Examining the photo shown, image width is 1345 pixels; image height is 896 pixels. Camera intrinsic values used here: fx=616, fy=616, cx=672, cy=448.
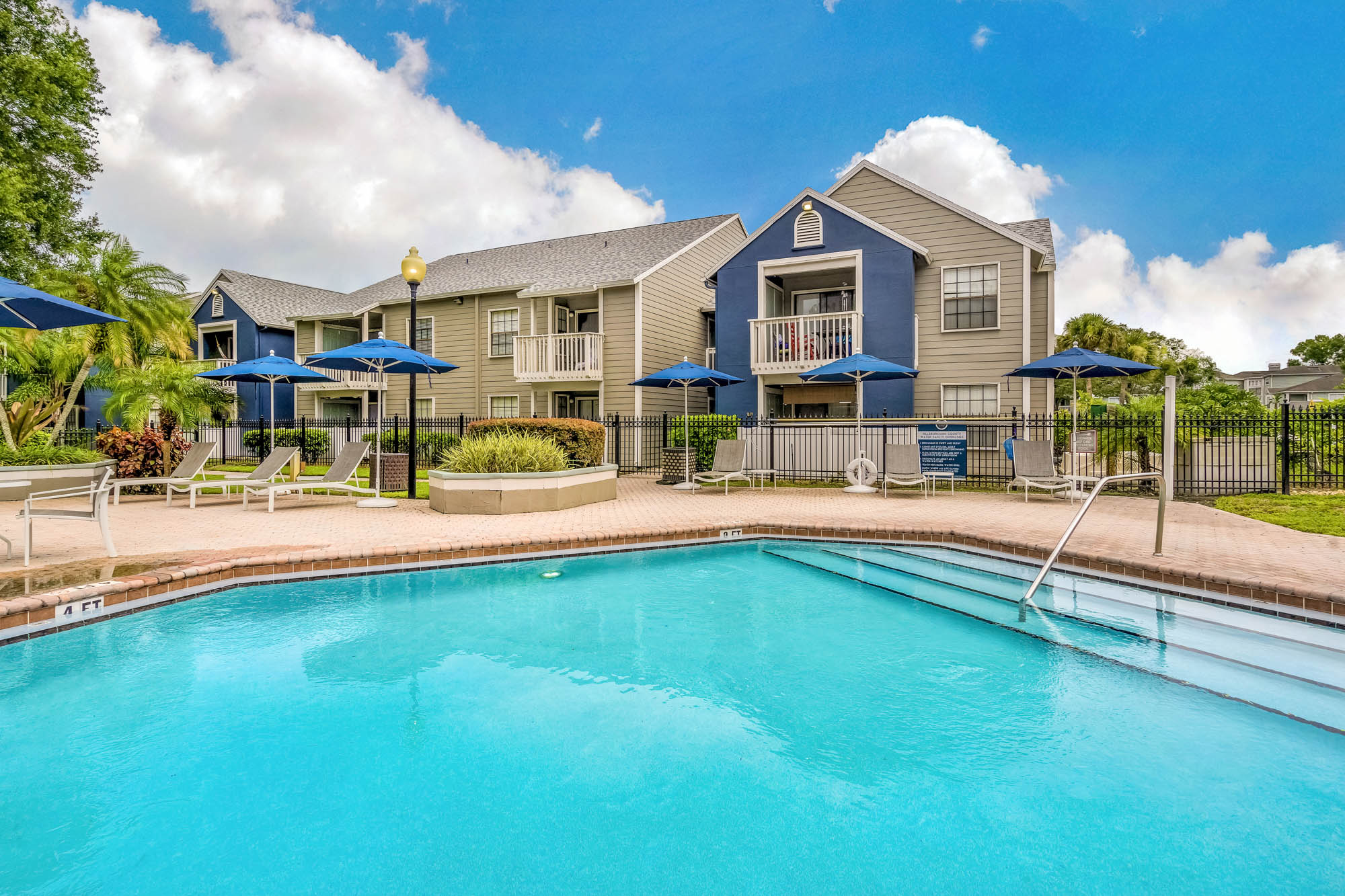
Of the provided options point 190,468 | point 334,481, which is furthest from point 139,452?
point 334,481

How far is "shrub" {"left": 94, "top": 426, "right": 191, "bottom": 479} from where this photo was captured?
42.3 ft

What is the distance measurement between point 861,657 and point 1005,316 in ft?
44.1

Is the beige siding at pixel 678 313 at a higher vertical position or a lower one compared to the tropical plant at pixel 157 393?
higher

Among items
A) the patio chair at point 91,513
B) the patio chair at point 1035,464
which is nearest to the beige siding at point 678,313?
the patio chair at point 1035,464

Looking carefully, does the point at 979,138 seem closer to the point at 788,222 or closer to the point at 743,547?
the point at 788,222

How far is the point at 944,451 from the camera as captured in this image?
13.7m

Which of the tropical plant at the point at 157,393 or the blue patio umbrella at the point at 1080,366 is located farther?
the tropical plant at the point at 157,393

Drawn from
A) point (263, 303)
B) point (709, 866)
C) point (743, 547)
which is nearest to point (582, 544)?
point (743, 547)

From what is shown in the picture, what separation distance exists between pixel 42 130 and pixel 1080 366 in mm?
32541

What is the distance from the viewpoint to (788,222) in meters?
17.0

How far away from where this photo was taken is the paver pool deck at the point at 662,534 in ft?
17.9

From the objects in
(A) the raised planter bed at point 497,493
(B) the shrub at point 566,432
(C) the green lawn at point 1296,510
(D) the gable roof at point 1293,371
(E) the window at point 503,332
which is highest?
(D) the gable roof at point 1293,371

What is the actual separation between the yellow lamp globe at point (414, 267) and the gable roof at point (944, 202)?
11723 mm

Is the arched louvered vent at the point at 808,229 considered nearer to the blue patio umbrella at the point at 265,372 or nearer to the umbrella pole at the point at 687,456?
the umbrella pole at the point at 687,456
